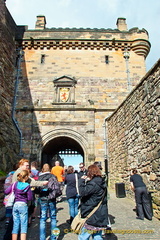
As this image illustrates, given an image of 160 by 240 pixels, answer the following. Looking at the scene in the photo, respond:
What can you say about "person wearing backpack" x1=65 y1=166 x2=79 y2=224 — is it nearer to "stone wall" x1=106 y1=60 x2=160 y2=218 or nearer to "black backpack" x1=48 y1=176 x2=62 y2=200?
"black backpack" x1=48 y1=176 x2=62 y2=200

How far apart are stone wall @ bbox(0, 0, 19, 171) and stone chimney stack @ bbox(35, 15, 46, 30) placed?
1.77m

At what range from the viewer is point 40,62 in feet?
38.0

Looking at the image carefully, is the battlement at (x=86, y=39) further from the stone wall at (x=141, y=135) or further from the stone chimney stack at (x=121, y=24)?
the stone wall at (x=141, y=135)

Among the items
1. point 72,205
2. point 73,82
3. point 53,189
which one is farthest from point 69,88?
point 53,189

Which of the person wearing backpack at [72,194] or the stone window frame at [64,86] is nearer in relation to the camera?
the person wearing backpack at [72,194]

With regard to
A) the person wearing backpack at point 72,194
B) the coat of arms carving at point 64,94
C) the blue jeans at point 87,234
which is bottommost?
the blue jeans at point 87,234

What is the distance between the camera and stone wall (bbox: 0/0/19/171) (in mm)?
8656

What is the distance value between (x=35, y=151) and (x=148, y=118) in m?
6.38

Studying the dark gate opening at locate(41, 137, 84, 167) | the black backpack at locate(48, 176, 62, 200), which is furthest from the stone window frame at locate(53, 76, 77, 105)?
the black backpack at locate(48, 176, 62, 200)

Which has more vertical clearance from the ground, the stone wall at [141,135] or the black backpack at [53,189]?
the stone wall at [141,135]

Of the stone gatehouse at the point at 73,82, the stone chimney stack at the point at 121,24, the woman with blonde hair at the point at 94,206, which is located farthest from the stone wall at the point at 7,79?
the stone chimney stack at the point at 121,24

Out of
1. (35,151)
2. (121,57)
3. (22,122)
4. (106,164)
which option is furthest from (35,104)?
(121,57)

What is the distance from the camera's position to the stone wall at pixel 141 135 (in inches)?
183

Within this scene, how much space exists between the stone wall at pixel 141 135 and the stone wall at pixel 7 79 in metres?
4.57
